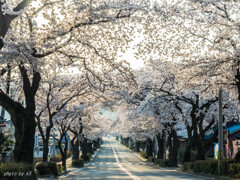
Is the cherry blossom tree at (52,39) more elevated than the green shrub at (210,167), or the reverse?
the cherry blossom tree at (52,39)

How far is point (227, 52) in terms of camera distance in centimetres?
1762

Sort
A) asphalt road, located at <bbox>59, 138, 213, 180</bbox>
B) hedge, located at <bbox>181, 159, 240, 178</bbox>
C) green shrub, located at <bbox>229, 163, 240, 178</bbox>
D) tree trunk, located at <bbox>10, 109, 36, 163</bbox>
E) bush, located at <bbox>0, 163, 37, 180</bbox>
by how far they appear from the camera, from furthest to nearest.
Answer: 1. asphalt road, located at <bbox>59, 138, 213, 180</bbox>
2. hedge, located at <bbox>181, 159, 240, 178</bbox>
3. green shrub, located at <bbox>229, 163, 240, 178</bbox>
4. tree trunk, located at <bbox>10, 109, 36, 163</bbox>
5. bush, located at <bbox>0, 163, 37, 180</bbox>

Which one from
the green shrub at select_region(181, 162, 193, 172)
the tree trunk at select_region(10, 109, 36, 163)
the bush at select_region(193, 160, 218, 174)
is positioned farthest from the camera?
the green shrub at select_region(181, 162, 193, 172)

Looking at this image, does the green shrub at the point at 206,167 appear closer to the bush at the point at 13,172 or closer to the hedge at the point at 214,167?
the hedge at the point at 214,167

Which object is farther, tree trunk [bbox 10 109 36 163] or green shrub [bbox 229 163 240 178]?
green shrub [bbox 229 163 240 178]

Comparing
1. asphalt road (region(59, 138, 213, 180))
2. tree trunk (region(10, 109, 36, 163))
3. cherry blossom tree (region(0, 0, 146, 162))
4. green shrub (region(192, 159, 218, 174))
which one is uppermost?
cherry blossom tree (region(0, 0, 146, 162))

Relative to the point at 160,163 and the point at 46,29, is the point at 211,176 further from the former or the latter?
the point at 160,163

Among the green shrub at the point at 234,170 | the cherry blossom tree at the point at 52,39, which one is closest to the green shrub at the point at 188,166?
the green shrub at the point at 234,170

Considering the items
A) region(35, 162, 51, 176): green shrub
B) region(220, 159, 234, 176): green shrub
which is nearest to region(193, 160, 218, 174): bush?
region(220, 159, 234, 176): green shrub

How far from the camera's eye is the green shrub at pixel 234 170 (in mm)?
19188

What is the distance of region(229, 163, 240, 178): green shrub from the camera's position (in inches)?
755

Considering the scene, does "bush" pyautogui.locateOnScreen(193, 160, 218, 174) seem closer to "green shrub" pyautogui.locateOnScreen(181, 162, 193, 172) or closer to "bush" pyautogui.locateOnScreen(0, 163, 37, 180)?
"green shrub" pyautogui.locateOnScreen(181, 162, 193, 172)

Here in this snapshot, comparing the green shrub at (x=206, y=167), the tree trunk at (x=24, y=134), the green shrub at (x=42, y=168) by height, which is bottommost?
the green shrub at (x=42, y=168)

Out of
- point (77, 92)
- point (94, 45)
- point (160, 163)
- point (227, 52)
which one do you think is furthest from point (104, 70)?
point (160, 163)
